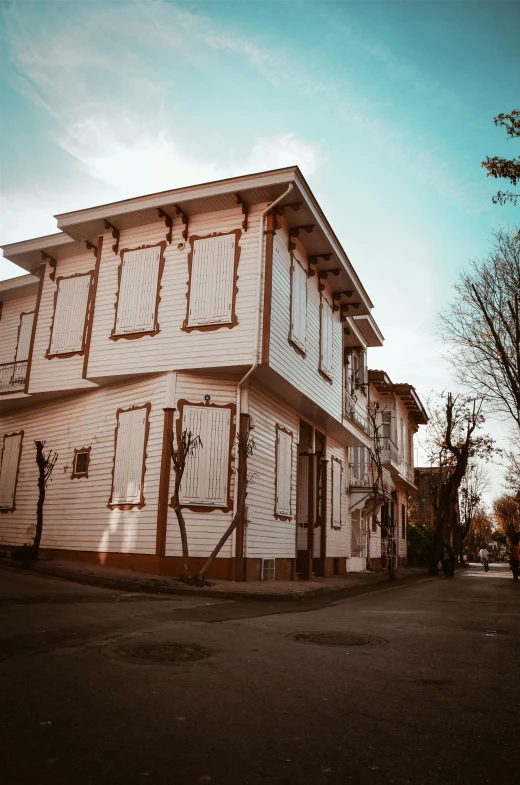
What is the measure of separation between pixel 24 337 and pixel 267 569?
12.2 meters

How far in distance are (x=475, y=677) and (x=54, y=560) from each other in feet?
45.1

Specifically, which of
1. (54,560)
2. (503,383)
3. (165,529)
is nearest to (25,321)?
(54,560)

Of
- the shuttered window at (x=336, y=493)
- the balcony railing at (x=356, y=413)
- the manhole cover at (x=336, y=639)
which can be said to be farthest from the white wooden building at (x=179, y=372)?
the manhole cover at (x=336, y=639)

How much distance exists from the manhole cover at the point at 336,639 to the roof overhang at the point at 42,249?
48.7ft

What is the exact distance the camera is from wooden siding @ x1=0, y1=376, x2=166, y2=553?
15.7 metres

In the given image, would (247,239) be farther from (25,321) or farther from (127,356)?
(25,321)

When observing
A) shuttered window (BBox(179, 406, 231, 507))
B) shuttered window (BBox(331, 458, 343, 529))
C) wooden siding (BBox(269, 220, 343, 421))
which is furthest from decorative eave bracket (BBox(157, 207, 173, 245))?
shuttered window (BBox(331, 458, 343, 529))

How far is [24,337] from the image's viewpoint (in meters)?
22.3

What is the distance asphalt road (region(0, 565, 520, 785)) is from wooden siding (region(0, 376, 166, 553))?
23.5 feet

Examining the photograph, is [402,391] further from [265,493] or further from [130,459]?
[130,459]

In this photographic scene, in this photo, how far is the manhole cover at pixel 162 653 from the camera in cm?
573

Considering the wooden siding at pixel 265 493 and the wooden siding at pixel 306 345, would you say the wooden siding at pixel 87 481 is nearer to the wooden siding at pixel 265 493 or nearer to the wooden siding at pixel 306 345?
the wooden siding at pixel 265 493

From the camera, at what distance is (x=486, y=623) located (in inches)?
391

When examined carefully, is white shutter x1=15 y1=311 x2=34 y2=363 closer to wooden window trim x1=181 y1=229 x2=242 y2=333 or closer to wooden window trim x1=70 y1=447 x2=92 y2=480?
wooden window trim x1=70 y1=447 x2=92 y2=480
